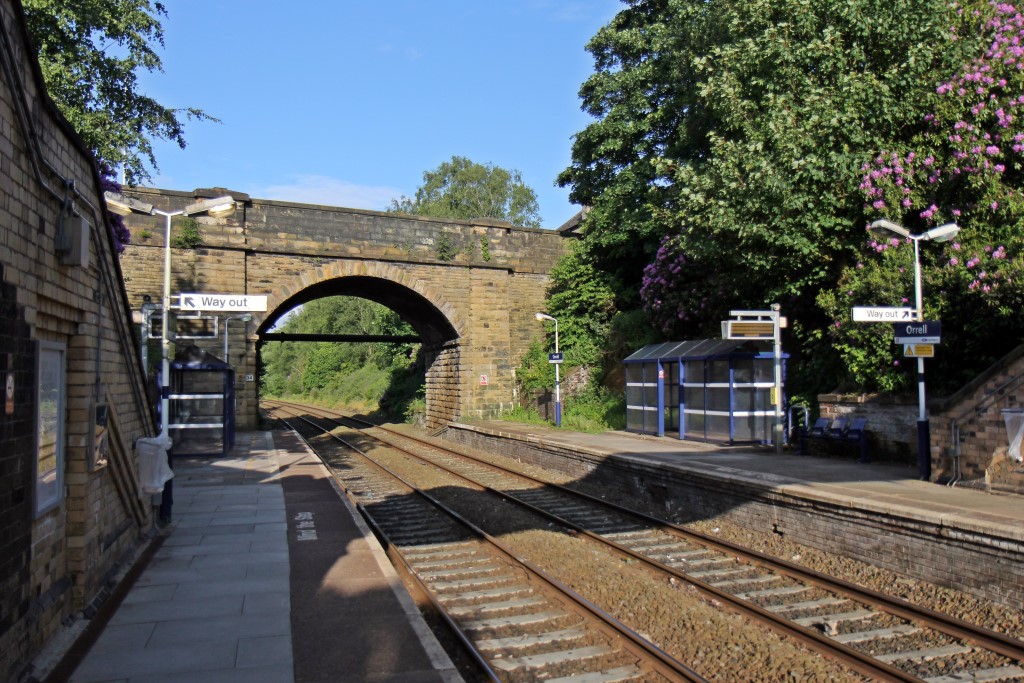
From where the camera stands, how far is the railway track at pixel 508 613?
5.32 meters

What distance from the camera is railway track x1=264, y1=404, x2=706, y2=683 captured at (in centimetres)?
532

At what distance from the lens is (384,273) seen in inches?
993

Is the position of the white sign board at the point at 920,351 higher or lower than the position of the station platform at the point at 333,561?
higher

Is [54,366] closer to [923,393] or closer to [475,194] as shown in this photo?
[923,393]

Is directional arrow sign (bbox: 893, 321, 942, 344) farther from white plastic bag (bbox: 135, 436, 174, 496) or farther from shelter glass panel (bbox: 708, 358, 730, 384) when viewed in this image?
white plastic bag (bbox: 135, 436, 174, 496)

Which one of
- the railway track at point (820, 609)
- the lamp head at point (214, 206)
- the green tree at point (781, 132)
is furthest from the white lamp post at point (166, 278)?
the green tree at point (781, 132)

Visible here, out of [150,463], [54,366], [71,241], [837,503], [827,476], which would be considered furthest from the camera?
[827,476]

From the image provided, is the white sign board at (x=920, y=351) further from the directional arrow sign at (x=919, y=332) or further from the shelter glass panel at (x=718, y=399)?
the shelter glass panel at (x=718, y=399)

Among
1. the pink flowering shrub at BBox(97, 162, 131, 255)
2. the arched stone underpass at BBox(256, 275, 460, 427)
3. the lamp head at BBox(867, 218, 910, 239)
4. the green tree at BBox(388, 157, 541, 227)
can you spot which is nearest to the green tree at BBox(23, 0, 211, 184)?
the pink flowering shrub at BBox(97, 162, 131, 255)

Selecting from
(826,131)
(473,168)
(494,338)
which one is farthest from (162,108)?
(473,168)

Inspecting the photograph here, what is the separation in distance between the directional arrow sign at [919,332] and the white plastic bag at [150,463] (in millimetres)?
9322

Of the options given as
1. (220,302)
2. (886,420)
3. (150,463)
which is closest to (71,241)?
(150,463)

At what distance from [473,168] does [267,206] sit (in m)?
31.9

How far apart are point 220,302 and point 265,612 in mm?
5833
